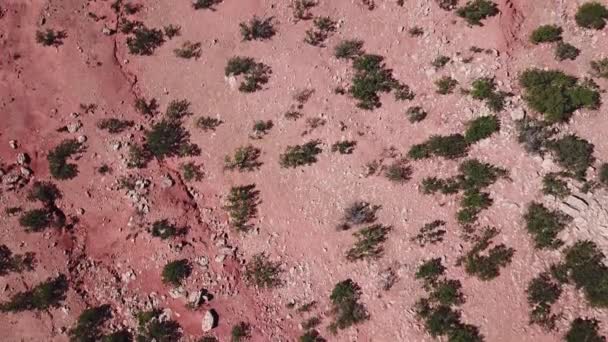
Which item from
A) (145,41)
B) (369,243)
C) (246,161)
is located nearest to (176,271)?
(246,161)

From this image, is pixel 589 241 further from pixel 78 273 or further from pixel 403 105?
pixel 78 273

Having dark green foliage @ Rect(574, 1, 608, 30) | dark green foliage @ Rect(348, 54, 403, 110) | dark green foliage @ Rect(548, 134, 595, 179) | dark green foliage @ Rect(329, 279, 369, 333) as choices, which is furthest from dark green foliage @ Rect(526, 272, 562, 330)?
dark green foliage @ Rect(574, 1, 608, 30)

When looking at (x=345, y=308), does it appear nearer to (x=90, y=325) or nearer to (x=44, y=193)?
(x=90, y=325)

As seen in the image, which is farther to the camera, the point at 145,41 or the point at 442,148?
the point at 145,41

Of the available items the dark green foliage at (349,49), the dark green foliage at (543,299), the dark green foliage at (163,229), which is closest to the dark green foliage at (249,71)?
the dark green foliage at (349,49)

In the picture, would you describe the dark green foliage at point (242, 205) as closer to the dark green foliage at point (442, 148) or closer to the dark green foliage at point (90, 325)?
the dark green foliage at point (90, 325)

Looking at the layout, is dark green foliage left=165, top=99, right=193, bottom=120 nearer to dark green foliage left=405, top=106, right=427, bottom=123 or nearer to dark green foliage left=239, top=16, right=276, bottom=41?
dark green foliage left=239, top=16, right=276, bottom=41
